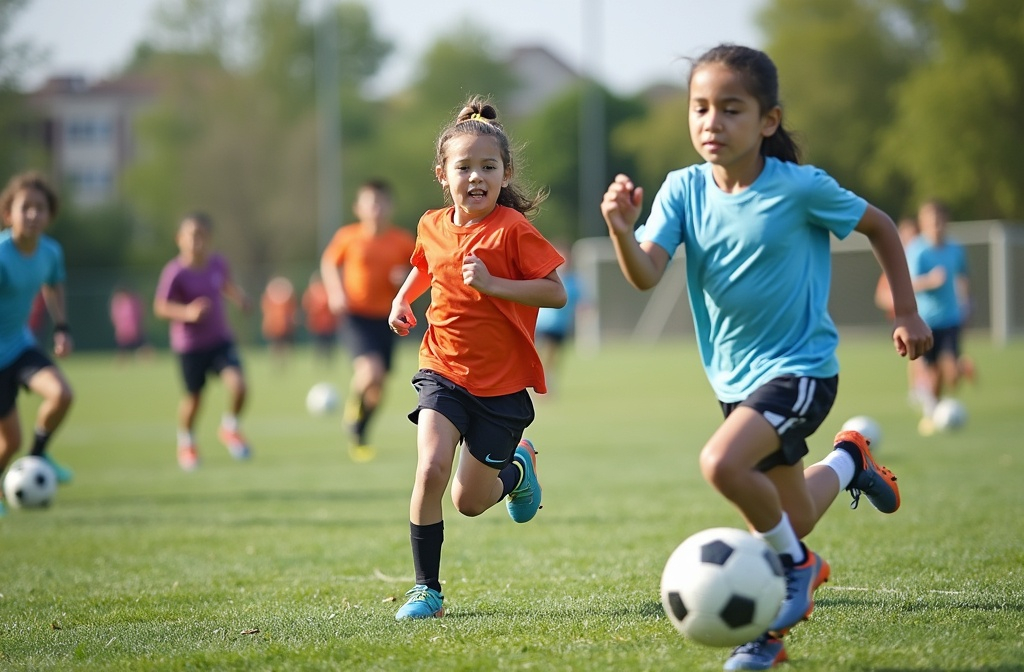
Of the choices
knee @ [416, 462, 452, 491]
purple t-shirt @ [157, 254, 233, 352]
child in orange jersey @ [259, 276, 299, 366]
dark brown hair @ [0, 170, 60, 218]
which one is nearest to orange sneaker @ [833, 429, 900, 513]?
knee @ [416, 462, 452, 491]

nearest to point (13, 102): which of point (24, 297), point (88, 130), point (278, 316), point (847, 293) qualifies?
point (278, 316)

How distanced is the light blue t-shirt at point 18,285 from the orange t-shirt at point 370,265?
3446mm

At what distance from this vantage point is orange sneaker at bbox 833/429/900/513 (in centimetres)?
493

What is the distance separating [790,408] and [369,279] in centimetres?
795

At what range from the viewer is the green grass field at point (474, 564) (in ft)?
13.5

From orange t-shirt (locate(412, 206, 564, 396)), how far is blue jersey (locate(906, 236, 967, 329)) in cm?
851

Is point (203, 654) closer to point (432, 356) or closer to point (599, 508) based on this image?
point (432, 356)

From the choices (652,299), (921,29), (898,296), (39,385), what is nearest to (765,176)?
(898,296)

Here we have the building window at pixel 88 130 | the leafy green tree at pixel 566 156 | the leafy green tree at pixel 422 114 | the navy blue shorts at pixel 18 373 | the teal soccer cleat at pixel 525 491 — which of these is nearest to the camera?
the teal soccer cleat at pixel 525 491

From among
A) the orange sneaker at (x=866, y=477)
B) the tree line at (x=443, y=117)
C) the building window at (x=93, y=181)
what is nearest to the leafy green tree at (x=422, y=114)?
the tree line at (x=443, y=117)

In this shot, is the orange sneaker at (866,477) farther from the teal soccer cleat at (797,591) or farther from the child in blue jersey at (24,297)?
the child in blue jersey at (24,297)

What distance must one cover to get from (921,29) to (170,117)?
37.0m

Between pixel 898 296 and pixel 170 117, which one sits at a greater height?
pixel 170 117

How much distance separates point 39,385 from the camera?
8359 mm
